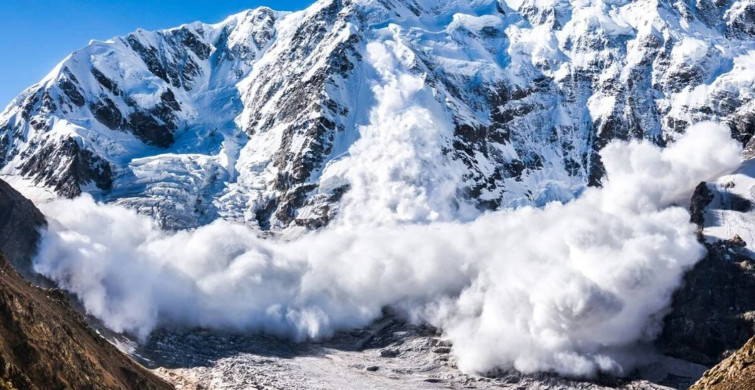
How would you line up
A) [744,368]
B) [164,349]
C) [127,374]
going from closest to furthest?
[744,368] → [127,374] → [164,349]

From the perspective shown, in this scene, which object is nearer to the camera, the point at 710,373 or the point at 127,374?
the point at 710,373

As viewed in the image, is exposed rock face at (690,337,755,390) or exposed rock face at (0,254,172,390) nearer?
exposed rock face at (690,337,755,390)

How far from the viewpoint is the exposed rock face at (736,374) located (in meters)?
42.8

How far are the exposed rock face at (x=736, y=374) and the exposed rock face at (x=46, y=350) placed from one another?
45040 millimetres

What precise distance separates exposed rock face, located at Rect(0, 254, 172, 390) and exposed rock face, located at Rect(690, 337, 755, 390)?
45.0m

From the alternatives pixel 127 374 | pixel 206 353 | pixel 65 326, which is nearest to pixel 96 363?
pixel 65 326

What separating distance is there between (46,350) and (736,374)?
5904 cm

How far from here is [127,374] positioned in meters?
104

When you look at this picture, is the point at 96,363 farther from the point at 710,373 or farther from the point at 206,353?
the point at 206,353

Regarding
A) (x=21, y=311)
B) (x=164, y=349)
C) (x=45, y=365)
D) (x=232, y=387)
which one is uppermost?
(x=164, y=349)

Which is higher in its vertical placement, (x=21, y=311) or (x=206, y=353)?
(x=206, y=353)

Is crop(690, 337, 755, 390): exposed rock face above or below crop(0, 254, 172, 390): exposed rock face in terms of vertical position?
below

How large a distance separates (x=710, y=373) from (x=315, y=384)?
143 meters

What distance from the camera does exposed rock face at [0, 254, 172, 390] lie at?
69.8 metres
